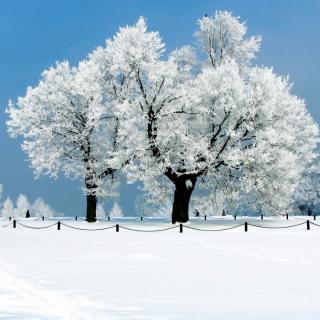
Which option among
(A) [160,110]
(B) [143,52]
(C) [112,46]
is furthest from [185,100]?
(C) [112,46]

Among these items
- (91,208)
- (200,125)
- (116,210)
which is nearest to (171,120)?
(200,125)

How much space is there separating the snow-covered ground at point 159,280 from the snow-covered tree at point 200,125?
13.7 metres

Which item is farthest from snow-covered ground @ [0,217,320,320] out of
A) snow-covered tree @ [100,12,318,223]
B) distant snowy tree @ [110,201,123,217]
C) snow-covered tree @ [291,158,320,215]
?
distant snowy tree @ [110,201,123,217]

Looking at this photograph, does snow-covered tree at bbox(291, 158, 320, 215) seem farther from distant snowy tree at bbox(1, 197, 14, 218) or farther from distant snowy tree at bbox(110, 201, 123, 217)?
distant snowy tree at bbox(1, 197, 14, 218)

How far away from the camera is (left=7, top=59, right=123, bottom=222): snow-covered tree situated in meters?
43.6

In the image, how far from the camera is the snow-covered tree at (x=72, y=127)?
143 feet

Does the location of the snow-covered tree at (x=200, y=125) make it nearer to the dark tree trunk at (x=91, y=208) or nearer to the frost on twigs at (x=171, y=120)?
the frost on twigs at (x=171, y=120)

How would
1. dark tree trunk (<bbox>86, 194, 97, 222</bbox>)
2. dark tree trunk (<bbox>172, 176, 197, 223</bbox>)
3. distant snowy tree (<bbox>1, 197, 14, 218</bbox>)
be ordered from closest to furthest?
dark tree trunk (<bbox>172, 176, 197, 223</bbox>)
dark tree trunk (<bbox>86, 194, 97, 222</bbox>)
distant snowy tree (<bbox>1, 197, 14, 218</bbox>)

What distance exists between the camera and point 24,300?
37.7 ft

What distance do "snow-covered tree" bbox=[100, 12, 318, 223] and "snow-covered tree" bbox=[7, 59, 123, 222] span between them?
8.66 ft

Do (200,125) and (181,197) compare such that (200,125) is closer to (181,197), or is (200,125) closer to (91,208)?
(181,197)

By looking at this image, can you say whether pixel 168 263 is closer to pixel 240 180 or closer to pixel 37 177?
pixel 240 180

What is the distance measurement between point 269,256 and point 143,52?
969 inches

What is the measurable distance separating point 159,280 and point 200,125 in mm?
27022
